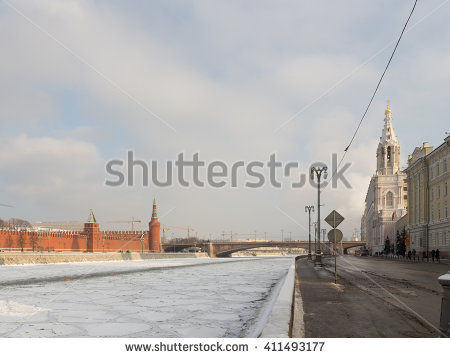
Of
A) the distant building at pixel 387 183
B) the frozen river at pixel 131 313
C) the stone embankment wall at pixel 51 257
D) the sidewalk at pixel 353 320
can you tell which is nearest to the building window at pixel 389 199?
the distant building at pixel 387 183

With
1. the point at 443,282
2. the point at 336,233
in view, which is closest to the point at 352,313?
the point at 443,282

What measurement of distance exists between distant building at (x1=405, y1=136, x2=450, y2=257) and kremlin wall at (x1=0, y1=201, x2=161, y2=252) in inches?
1790

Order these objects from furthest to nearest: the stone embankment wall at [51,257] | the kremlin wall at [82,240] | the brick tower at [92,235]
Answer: the brick tower at [92,235]
the kremlin wall at [82,240]
the stone embankment wall at [51,257]

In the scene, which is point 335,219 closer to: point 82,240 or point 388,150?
point 82,240

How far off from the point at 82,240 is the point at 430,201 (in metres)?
58.2

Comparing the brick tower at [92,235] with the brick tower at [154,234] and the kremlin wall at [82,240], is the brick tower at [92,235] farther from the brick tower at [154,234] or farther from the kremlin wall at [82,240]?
the brick tower at [154,234]

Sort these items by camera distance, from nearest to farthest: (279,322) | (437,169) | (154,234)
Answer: (279,322) < (437,169) < (154,234)

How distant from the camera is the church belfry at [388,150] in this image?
107 metres

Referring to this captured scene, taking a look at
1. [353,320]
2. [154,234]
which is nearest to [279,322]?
[353,320]

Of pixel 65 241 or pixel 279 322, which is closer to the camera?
pixel 279 322

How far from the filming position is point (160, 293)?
447 inches

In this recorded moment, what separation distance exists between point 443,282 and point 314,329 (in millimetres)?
1803

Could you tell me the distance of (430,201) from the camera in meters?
56.2
